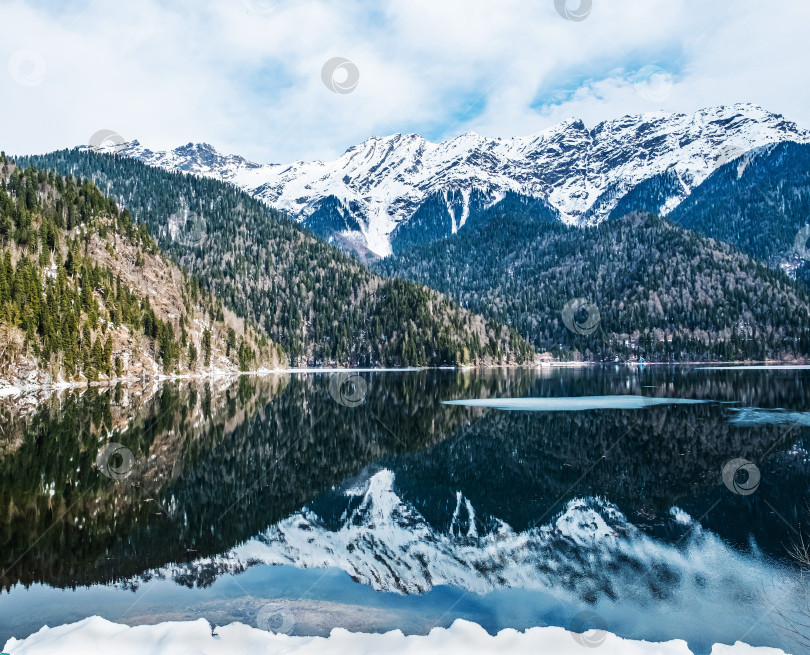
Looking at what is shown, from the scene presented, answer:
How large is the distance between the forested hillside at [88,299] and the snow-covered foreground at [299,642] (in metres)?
94.3

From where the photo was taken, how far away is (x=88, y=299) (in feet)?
394

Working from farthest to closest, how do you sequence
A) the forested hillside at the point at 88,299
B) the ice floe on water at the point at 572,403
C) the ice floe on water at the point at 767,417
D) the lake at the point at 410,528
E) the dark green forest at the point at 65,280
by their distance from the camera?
the dark green forest at the point at 65,280 → the forested hillside at the point at 88,299 → the ice floe on water at the point at 572,403 → the ice floe on water at the point at 767,417 → the lake at the point at 410,528

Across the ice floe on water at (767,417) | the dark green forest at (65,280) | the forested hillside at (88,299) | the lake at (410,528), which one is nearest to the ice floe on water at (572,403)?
the ice floe on water at (767,417)

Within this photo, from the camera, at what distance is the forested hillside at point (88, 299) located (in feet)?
332

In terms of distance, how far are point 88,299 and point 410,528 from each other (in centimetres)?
11594

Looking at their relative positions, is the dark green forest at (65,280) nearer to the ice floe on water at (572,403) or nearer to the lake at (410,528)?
the lake at (410,528)

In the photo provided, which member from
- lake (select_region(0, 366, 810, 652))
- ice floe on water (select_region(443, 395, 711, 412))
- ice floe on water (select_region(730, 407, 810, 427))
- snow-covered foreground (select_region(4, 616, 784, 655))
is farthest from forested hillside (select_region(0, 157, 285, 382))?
ice floe on water (select_region(730, 407, 810, 427))

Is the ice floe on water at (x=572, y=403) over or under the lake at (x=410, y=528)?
over

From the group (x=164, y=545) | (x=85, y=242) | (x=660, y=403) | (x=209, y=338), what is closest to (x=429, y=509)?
(x=164, y=545)

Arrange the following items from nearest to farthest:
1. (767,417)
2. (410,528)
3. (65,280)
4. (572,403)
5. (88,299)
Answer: (410,528)
(767,417)
(572,403)
(65,280)
(88,299)

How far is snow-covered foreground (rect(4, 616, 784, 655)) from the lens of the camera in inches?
564

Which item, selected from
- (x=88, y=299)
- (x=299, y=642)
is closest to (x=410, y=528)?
(x=299, y=642)

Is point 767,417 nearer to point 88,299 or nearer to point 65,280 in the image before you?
point 88,299

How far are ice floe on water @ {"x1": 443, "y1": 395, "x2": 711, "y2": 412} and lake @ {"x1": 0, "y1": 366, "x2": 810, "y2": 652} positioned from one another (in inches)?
711
